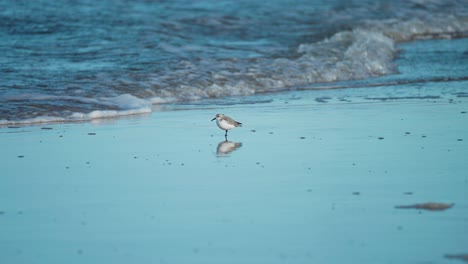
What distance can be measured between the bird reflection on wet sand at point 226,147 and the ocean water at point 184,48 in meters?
2.08

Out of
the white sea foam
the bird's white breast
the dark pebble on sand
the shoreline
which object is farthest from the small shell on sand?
the white sea foam

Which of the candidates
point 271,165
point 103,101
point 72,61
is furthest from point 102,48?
point 271,165

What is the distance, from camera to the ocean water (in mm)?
9938

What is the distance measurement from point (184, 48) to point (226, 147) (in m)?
7.24

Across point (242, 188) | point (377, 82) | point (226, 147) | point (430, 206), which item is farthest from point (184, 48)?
point (430, 206)

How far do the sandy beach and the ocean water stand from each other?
1378 millimetres

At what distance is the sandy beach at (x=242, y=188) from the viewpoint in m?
4.13

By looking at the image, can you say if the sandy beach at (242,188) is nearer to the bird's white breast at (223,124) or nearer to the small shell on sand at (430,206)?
the small shell on sand at (430,206)

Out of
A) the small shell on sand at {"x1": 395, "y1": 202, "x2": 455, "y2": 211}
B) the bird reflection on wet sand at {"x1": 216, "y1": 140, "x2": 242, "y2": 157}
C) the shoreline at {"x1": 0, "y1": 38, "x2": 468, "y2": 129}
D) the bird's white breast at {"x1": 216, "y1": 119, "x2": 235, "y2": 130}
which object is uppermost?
the small shell on sand at {"x1": 395, "y1": 202, "x2": 455, "y2": 211}

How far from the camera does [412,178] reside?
18.1 feet

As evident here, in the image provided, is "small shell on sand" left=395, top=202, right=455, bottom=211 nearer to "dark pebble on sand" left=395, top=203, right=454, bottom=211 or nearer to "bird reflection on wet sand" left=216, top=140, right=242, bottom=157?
"dark pebble on sand" left=395, top=203, right=454, bottom=211

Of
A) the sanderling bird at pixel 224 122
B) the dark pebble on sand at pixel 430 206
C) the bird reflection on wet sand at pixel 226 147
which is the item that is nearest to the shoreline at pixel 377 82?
the sanderling bird at pixel 224 122

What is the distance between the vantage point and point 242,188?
5.36 m

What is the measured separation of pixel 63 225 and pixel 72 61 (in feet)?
26.3
